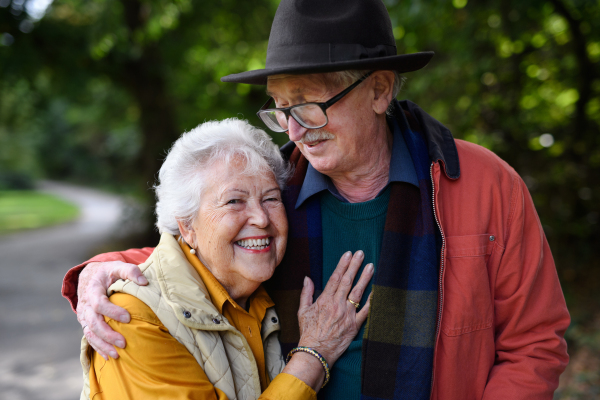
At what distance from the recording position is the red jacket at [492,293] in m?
1.60

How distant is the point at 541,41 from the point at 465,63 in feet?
4.29

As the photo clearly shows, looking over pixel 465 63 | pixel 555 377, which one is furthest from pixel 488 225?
pixel 465 63

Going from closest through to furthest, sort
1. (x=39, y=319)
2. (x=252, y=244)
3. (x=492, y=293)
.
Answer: (x=492, y=293), (x=252, y=244), (x=39, y=319)

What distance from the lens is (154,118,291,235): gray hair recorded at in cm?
176

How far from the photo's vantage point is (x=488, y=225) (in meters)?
1.64

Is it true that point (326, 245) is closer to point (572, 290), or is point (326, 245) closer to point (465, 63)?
Answer: point (465, 63)

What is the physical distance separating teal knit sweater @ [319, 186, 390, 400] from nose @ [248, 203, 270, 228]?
30 centimetres

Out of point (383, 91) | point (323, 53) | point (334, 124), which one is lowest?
point (334, 124)

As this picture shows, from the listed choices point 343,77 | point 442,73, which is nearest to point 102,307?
point 343,77

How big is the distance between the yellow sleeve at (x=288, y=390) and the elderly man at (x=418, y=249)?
0.23 m

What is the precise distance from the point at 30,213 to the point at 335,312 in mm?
20329

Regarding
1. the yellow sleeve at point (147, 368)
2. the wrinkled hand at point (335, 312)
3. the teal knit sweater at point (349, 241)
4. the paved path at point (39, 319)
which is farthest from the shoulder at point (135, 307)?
the paved path at point (39, 319)

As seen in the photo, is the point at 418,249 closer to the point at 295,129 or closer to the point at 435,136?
the point at 435,136

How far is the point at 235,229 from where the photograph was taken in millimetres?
1721
